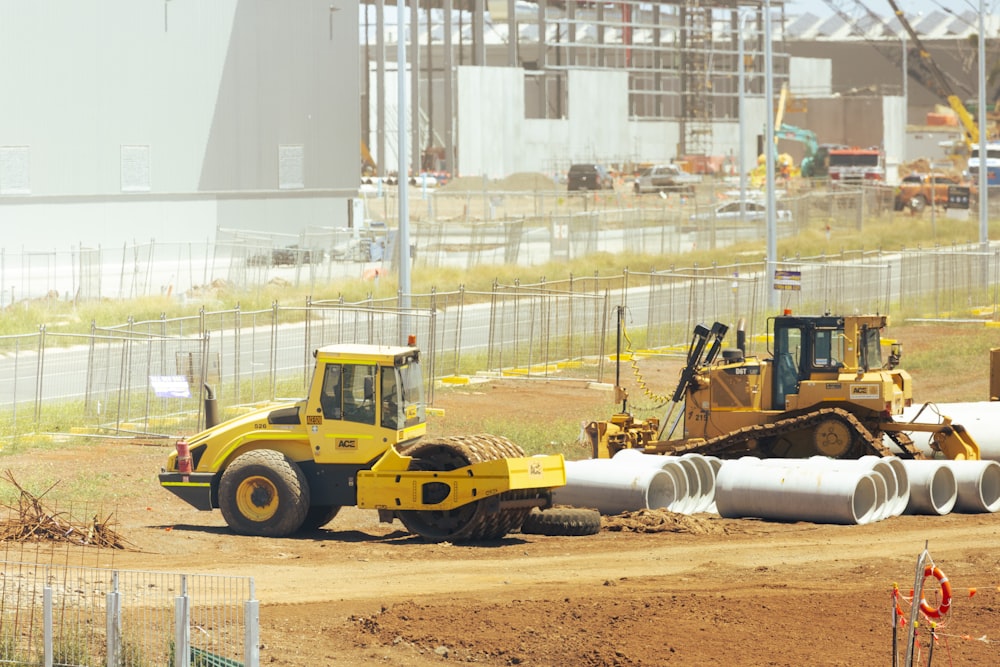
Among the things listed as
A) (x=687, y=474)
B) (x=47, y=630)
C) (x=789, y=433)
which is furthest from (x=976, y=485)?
(x=47, y=630)

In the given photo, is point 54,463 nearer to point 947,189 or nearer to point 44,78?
point 44,78

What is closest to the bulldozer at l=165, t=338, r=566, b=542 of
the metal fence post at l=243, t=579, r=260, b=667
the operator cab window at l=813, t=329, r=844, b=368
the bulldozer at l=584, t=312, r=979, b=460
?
the bulldozer at l=584, t=312, r=979, b=460

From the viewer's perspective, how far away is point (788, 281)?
114ft

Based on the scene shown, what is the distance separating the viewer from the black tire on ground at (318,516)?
62.3ft

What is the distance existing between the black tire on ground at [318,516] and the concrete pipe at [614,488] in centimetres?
297

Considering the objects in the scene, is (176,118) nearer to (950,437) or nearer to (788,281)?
(788,281)

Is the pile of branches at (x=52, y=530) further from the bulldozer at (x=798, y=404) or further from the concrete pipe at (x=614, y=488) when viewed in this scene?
the bulldozer at (x=798, y=404)

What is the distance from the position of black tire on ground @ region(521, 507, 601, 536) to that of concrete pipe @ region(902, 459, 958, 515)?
4.29m

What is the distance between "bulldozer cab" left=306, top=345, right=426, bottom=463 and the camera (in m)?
18.2

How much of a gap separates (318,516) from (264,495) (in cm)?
89

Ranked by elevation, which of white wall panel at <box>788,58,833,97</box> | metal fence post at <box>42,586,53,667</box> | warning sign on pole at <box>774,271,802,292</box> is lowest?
metal fence post at <box>42,586,53,667</box>

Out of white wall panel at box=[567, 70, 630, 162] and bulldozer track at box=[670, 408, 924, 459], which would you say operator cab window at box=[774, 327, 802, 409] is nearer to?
bulldozer track at box=[670, 408, 924, 459]

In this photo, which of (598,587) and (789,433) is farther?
(789,433)

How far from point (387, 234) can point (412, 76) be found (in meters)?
37.0
